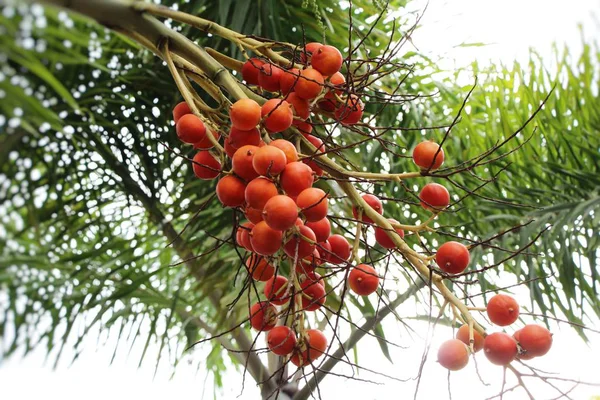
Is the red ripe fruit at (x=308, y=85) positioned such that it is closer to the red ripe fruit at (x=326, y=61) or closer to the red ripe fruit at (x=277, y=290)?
the red ripe fruit at (x=326, y=61)

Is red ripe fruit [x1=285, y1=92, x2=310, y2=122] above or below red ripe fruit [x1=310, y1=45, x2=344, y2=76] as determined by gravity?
below

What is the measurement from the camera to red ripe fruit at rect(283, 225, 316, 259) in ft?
1.18

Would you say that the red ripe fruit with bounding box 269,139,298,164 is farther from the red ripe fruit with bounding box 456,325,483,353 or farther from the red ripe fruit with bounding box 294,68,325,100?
the red ripe fruit with bounding box 456,325,483,353

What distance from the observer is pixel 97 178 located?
97 cm

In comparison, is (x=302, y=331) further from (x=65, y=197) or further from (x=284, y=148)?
(x=65, y=197)

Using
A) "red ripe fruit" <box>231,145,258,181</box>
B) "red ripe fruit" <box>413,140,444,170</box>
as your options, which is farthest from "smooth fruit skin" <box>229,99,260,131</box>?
"red ripe fruit" <box>413,140,444,170</box>

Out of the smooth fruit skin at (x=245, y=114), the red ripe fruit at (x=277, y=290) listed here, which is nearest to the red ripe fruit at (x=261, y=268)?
the red ripe fruit at (x=277, y=290)

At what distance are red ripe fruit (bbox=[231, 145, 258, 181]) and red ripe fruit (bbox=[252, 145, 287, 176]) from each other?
1 cm

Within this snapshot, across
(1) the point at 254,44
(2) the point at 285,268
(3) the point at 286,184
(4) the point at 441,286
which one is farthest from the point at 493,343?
(2) the point at 285,268

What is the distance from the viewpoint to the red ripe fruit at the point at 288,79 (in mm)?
404

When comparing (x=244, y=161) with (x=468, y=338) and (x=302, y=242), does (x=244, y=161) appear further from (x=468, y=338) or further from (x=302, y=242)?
(x=468, y=338)

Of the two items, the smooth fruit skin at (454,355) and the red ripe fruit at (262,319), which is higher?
the red ripe fruit at (262,319)

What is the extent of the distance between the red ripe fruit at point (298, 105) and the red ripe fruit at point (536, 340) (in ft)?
0.63

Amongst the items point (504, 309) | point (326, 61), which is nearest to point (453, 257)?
point (504, 309)
